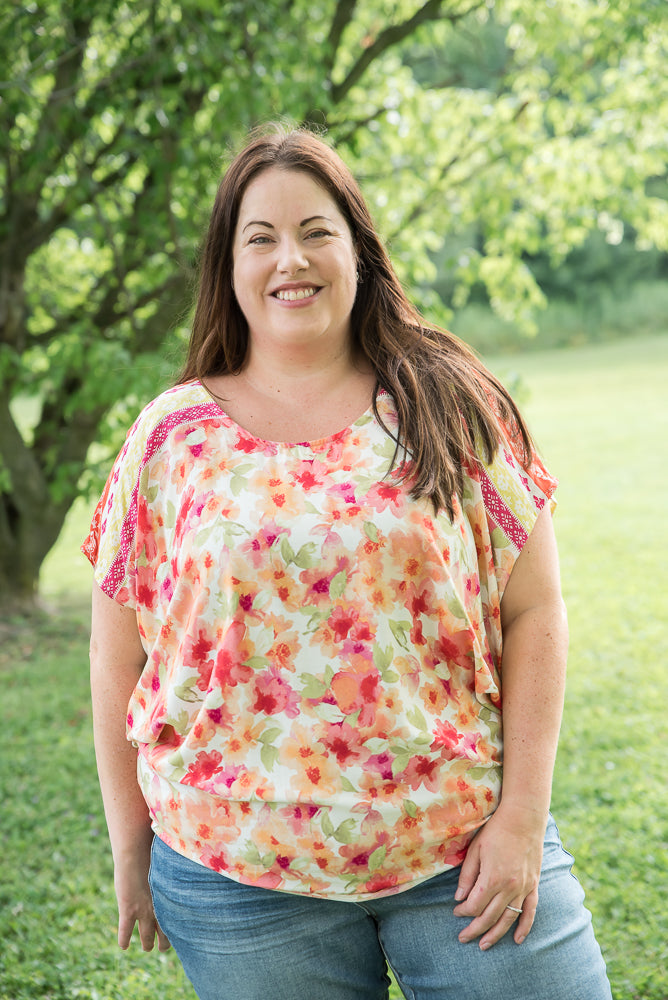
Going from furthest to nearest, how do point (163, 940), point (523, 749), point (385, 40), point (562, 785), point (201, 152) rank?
Result: point (385, 40)
point (201, 152)
point (562, 785)
point (163, 940)
point (523, 749)

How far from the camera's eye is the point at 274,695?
1.59 meters

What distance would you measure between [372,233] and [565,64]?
507 centimetres

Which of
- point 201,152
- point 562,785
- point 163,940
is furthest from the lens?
point 201,152

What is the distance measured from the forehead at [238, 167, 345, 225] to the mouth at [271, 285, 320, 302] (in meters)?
0.13

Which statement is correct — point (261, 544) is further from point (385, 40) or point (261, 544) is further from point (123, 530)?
point (385, 40)

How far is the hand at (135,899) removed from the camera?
6.08 ft

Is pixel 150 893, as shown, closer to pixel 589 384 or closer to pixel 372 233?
pixel 372 233

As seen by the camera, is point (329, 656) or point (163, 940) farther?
point (163, 940)

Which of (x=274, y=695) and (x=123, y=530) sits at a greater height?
(x=123, y=530)

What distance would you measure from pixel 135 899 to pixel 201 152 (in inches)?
151

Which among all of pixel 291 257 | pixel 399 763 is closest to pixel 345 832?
pixel 399 763

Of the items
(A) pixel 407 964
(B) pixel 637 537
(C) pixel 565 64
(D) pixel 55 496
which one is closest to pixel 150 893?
(A) pixel 407 964

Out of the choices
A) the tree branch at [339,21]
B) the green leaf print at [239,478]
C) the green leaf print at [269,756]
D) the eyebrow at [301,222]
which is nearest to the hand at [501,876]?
the green leaf print at [269,756]

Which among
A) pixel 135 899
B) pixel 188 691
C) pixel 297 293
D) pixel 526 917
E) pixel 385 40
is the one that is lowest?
pixel 135 899
